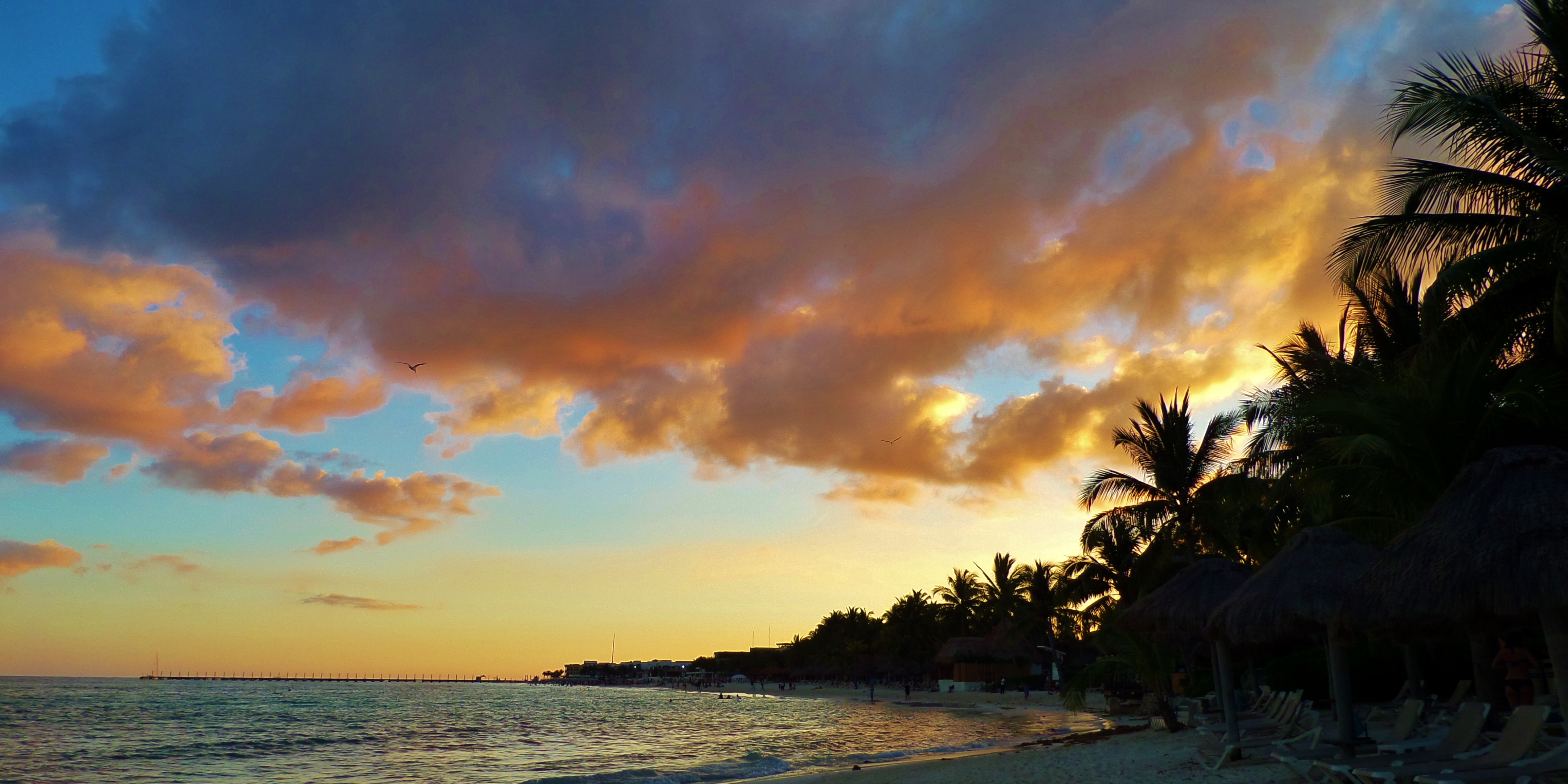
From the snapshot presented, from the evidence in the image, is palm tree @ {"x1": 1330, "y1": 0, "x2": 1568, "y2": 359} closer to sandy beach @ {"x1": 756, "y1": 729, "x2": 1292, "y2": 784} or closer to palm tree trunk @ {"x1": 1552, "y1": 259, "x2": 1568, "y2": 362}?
palm tree trunk @ {"x1": 1552, "y1": 259, "x2": 1568, "y2": 362}

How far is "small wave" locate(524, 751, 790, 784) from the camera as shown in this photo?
63.6 ft

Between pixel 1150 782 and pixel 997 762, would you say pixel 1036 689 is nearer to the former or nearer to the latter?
pixel 997 762

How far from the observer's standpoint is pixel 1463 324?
10625 millimetres

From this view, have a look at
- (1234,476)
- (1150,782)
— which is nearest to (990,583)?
(1234,476)

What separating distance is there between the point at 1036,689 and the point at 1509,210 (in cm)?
4281

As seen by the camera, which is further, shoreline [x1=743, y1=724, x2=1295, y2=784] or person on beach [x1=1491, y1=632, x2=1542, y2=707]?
person on beach [x1=1491, y1=632, x2=1542, y2=707]

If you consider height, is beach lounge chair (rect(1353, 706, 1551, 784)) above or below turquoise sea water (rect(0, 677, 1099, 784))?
above

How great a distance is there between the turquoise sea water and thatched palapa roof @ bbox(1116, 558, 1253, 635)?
35.3 ft

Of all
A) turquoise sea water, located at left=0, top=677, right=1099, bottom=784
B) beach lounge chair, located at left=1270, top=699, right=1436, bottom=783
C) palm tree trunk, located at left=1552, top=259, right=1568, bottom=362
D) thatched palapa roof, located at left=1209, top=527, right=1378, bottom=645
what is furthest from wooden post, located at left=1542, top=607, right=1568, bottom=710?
turquoise sea water, located at left=0, top=677, right=1099, bottom=784

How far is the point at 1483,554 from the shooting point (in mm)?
6426

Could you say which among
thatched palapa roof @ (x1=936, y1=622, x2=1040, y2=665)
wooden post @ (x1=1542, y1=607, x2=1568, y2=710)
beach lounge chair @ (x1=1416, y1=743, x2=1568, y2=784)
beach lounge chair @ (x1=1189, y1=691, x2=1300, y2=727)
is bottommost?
thatched palapa roof @ (x1=936, y1=622, x2=1040, y2=665)

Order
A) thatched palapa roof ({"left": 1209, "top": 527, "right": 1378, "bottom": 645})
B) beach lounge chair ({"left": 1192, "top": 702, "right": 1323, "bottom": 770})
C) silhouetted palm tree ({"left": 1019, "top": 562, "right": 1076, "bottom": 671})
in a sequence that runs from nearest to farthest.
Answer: thatched palapa roof ({"left": 1209, "top": 527, "right": 1378, "bottom": 645}) < beach lounge chair ({"left": 1192, "top": 702, "right": 1323, "bottom": 770}) < silhouetted palm tree ({"left": 1019, "top": 562, "right": 1076, "bottom": 671})

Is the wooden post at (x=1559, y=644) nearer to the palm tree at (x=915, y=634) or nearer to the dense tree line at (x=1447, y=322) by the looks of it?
the dense tree line at (x=1447, y=322)

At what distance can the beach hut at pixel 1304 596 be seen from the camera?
8992 millimetres
